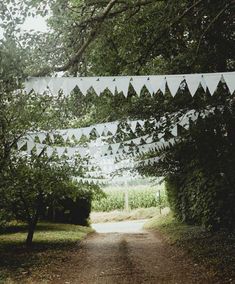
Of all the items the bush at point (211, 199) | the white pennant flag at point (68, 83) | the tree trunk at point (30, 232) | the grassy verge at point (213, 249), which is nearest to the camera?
the white pennant flag at point (68, 83)

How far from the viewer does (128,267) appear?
10312mm

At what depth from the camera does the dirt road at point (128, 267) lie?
8797mm

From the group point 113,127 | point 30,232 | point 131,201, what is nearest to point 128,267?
point 113,127

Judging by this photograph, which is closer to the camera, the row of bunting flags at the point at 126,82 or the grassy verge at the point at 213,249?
the row of bunting flags at the point at 126,82

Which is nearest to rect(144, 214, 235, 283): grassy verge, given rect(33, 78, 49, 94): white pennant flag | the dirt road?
the dirt road

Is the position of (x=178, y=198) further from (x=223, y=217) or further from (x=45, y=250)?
(x=45, y=250)

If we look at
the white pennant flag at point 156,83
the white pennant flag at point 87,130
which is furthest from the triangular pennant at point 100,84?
the white pennant flag at point 87,130

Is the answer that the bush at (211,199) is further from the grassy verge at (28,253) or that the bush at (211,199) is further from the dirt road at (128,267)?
the grassy verge at (28,253)

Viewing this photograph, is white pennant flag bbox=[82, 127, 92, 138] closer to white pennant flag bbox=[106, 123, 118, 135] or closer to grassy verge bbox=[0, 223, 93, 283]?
white pennant flag bbox=[106, 123, 118, 135]

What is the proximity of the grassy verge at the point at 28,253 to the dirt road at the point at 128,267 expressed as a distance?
1.75 feet

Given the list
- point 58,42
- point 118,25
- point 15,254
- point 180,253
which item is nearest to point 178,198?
point 180,253

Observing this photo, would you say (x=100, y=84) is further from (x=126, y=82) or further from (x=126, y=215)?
(x=126, y=215)

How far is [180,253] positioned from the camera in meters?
12.2

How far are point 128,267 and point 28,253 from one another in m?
4.19
